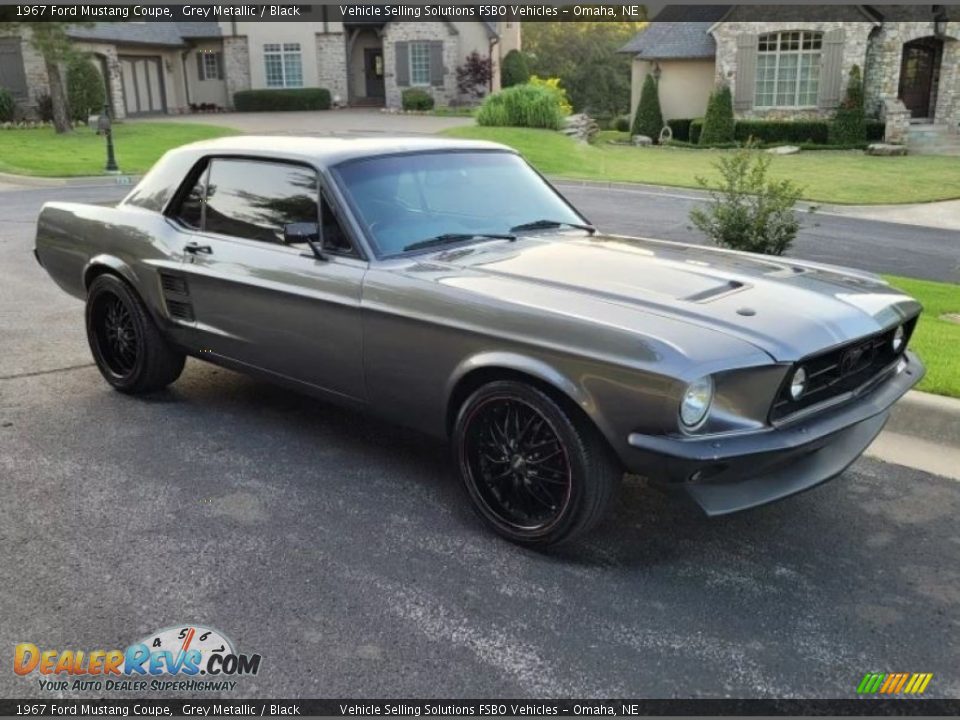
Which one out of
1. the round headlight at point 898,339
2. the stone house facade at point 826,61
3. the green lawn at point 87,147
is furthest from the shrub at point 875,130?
the round headlight at point 898,339

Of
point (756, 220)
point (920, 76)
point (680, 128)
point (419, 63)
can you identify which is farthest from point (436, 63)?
point (756, 220)

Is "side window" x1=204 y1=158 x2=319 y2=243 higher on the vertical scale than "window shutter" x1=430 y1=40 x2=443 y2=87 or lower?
lower

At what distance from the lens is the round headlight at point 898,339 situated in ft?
13.3

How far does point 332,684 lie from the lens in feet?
9.43

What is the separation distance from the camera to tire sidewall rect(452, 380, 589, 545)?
137 inches

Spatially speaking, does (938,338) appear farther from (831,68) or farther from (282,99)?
(282,99)

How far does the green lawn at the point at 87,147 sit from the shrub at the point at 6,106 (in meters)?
2.27

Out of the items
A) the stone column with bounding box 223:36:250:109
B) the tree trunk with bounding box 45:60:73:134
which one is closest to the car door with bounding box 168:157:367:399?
the tree trunk with bounding box 45:60:73:134

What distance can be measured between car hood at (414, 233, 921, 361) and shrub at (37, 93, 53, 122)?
107 feet

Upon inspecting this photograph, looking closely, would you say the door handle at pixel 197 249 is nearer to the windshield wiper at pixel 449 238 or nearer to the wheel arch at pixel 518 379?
the windshield wiper at pixel 449 238

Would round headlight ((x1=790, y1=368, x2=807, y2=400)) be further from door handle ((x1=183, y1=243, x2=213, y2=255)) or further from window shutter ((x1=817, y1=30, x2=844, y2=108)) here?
window shutter ((x1=817, y1=30, x2=844, y2=108))

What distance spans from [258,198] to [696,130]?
27186mm

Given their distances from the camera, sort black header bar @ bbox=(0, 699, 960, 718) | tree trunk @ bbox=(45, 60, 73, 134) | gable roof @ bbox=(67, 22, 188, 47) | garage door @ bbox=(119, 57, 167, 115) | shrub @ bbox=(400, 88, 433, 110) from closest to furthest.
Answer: black header bar @ bbox=(0, 699, 960, 718) → tree trunk @ bbox=(45, 60, 73, 134) → gable roof @ bbox=(67, 22, 188, 47) → garage door @ bbox=(119, 57, 167, 115) → shrub @ bbox=(400, 88, 433, 110)

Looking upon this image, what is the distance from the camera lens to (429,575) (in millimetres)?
3551
